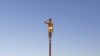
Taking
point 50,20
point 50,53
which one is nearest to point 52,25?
point 50,20

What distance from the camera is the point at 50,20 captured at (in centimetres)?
3203

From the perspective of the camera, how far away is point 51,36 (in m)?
32.0

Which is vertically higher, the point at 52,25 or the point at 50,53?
the point at 52,25

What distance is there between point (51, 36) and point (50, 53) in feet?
5.43

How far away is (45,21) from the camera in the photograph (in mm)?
32250

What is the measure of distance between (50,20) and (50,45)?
225 centimetres

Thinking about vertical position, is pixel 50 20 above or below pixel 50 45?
above

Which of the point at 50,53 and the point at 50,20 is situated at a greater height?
the point at 50,20

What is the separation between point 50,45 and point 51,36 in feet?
3.30

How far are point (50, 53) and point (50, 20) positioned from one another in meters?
2.95

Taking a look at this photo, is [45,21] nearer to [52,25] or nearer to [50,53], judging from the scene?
[52,25]

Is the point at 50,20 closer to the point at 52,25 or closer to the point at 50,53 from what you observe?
the point at 52,25

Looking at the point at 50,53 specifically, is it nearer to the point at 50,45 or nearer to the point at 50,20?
the point at 50,45

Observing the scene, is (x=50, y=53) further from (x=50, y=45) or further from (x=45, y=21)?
(x=45, y=21)
